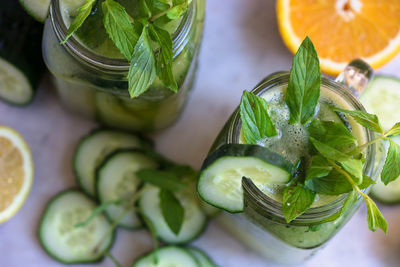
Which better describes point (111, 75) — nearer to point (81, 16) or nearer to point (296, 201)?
point (81, 16)

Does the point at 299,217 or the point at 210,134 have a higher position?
the point at 299,217

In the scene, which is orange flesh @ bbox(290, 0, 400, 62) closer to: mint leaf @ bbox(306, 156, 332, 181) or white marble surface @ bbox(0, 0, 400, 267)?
white marble surface @ bbox(0, 0, 400, 267)

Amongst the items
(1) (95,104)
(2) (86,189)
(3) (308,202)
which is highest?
(3) (308,202)

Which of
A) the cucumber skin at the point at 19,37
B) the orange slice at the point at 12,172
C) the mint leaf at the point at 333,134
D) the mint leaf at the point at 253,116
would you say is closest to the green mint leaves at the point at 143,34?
the mint leaf at the point at 253,116

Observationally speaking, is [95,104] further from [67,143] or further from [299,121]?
[299,121]

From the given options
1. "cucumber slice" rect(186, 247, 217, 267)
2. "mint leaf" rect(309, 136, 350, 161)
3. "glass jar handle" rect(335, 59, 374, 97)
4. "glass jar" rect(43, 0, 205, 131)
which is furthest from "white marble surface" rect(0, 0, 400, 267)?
"mint leaf" rect(309, 136, 350, 161)

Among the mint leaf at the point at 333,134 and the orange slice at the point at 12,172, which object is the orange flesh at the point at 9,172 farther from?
the mint leaf at the point at 333,134

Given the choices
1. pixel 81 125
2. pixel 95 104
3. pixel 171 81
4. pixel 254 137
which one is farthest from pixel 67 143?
pixel 254 137

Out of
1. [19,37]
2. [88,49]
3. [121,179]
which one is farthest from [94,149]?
[88,49]
